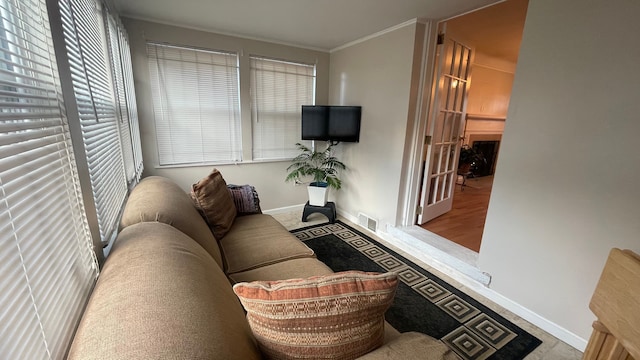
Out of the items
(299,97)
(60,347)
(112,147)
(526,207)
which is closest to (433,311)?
(526,207)

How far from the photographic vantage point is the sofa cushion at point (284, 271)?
1.49 meters

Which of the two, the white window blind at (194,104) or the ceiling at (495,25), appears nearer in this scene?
the ceiling at (495,25)

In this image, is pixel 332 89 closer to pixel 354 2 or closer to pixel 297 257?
pixel 354 2

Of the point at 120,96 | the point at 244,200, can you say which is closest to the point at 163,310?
the point at 244,200

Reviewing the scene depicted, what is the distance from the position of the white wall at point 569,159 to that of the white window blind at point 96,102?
2.48 m

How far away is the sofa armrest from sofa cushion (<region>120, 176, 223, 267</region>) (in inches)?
40.5

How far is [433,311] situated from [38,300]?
6.89 ft

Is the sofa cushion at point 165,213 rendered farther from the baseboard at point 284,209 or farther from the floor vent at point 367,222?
the floor vent at point 367,222

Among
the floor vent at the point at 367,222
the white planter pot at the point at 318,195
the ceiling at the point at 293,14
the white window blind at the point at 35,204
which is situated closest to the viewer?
the white window blind at the point at 35,204

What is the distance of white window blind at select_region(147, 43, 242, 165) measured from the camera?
2.76m

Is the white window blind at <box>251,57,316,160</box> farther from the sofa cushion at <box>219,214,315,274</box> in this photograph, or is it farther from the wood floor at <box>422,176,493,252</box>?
the wood floor at <box>422,176,493,252</box>

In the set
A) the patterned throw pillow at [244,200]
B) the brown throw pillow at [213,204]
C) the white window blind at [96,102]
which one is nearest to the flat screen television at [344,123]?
the patterned throw pillow at [244,200]

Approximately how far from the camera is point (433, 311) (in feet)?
6.22

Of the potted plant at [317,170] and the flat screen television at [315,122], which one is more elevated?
the flat screen television at [315,122]
